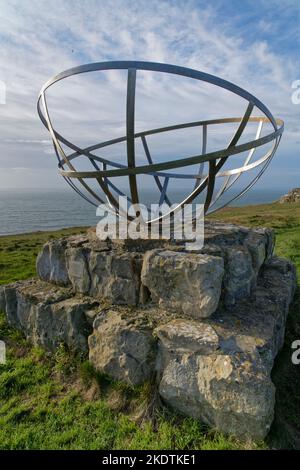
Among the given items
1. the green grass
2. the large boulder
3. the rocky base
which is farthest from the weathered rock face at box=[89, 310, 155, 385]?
the large boulder

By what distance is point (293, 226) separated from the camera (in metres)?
16.4

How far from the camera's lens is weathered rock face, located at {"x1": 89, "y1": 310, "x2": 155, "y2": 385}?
3.72 metres

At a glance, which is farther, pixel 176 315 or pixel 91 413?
pixel 176 315

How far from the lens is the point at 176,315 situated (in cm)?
401

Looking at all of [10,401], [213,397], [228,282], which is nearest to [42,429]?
[10,401]

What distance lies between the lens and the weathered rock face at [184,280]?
150 inches

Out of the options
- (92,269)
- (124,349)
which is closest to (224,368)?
(124,349)

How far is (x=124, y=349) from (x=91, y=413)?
2.61ft

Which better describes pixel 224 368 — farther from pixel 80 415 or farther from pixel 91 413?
pixel 80 415

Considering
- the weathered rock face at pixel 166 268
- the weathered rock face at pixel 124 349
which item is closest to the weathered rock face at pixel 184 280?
the weathered rock face at pixel 166 268

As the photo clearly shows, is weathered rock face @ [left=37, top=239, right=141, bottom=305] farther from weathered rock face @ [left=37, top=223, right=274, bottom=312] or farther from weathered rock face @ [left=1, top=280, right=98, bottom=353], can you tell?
weathered rock face @ [left=1, top=280, right=98, bottom=353]

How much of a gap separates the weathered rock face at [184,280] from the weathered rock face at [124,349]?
484 mm
